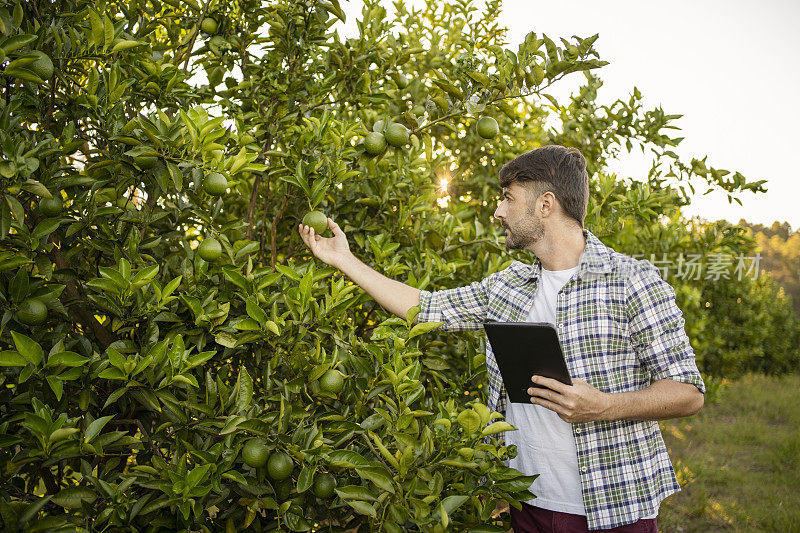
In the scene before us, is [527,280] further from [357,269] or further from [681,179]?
[681,179]

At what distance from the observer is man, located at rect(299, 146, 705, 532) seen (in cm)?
172

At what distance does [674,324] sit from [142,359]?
1.53 m

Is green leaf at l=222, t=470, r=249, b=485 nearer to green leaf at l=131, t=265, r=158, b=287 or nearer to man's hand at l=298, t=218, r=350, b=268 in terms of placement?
green leaf at l=131, t=265, r=158, b=287

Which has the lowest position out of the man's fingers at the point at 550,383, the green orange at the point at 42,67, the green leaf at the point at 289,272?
the man's fingers at the point at 550,383

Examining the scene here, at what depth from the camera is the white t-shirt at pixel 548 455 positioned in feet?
6.04

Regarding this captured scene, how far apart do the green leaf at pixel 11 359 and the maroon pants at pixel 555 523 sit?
1.50 m

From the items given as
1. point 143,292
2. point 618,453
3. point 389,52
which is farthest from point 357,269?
point 618,453

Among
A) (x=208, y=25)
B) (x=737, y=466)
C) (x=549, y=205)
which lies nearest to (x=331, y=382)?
(x=549, y=205)

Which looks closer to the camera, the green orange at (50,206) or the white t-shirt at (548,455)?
the green orange at (50,206)

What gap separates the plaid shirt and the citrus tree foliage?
343 millimetres

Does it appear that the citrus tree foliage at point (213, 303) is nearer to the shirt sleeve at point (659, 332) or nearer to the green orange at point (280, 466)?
the green orange at point (280, 466)

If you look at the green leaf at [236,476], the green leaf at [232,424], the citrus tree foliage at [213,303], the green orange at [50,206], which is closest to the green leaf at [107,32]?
the citrus tree foliage at [213,303]

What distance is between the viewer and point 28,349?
1333 mm

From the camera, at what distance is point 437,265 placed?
2.34 m
